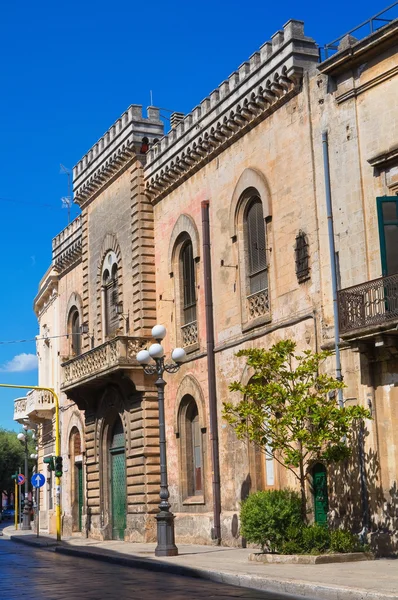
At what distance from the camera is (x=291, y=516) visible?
17.3 meters

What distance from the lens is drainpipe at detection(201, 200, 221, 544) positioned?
23.3 meters

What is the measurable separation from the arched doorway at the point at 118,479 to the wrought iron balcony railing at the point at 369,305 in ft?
42.3

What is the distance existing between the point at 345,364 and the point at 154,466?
972 centimetres

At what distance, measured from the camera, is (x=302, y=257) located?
20312mm

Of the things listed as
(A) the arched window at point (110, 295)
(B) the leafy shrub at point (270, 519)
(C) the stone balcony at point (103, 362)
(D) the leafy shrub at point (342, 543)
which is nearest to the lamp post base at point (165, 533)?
(B) the leafy shrub at point (270, 519)

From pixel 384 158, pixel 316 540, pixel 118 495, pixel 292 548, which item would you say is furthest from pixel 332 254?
pixel 118 495

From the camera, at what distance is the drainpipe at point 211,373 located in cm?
2331

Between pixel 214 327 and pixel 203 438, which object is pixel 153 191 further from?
pixel 203 438

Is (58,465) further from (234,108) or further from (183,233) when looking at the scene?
(234,108)

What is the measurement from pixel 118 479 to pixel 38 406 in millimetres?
12677

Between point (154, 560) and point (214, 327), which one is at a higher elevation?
point (214, 327)

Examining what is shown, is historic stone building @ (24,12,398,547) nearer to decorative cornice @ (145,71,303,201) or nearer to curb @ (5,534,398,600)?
decorative cornice @ (145,71,303,201)

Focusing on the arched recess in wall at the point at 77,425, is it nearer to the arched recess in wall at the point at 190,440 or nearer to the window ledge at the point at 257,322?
the arched recess in wall at the point at 190,440

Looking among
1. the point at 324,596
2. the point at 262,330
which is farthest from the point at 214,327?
the point at 324,596
